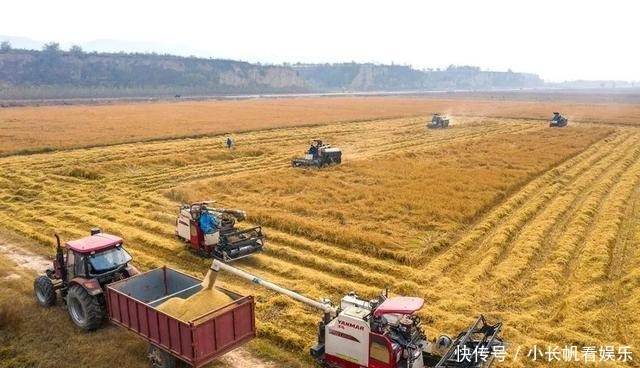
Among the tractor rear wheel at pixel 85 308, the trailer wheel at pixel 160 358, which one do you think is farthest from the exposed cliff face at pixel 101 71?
the trailer wheel at pixel 160 358

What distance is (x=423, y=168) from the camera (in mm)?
33531

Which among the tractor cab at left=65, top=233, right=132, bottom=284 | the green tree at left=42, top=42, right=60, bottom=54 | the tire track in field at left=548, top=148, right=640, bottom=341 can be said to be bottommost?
the tire track in field at left=548, top=148, right=640, bottom=341

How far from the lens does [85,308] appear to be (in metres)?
12.3

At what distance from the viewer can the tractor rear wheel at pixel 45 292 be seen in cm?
1382

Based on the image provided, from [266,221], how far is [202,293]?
10394 millimetres

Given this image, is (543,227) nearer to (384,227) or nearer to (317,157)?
(384,227)

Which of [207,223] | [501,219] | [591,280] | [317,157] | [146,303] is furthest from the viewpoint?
[317,157]

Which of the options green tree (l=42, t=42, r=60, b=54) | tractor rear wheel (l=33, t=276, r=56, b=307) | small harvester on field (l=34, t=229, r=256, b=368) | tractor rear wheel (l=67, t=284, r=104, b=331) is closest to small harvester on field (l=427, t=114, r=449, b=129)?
small harvester on field (l=34, t=229, r=256, b=368)

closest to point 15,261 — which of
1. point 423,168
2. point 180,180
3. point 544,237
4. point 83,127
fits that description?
point 180,180

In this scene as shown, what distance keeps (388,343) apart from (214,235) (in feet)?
31.9

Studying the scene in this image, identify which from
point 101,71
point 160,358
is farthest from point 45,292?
point 101,71

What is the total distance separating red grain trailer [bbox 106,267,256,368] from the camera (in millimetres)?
9961

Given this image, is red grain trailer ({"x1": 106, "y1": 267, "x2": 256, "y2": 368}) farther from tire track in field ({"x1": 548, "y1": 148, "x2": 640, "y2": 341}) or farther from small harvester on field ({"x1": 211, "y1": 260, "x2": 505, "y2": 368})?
tire track in field ({"x1": 548, "y1": 148, "x2": 640, "y2": 341})

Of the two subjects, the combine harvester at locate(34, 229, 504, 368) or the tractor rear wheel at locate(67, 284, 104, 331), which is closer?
the combine harvester at locate(34, 229, 504, 368)
